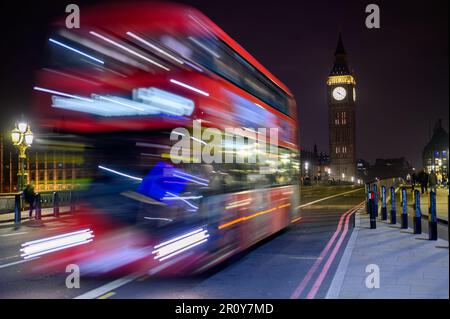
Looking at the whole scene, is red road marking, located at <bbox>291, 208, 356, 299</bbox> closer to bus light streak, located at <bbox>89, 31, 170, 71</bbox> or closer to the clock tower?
bus light streak, located at <bbox>89, 31, 170, 71</bbox>

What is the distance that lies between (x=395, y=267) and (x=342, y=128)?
125 m

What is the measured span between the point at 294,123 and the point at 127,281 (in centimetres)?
865

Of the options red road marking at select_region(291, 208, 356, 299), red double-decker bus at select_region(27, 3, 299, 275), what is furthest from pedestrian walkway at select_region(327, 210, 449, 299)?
red double-decker bus at select_region(27, 3, 299, 275)

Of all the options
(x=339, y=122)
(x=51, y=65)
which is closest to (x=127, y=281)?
(x=51, y=65)

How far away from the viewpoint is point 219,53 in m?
8.49

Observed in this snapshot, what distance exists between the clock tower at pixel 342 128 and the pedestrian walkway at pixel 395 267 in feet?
371

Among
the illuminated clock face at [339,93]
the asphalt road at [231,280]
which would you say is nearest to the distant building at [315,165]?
the illuminated clock face at [339,93]

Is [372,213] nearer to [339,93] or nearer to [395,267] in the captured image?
[395,267]

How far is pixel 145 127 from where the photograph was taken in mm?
7066

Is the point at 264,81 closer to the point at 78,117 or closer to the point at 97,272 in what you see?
the point at 78,117

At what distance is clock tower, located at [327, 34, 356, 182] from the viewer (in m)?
126

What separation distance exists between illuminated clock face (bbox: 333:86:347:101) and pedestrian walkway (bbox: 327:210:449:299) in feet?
410

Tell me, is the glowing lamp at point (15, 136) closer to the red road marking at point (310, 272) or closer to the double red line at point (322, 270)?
the double red line at point (322, 270)

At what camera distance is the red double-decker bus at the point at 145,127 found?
7141 millimetres
